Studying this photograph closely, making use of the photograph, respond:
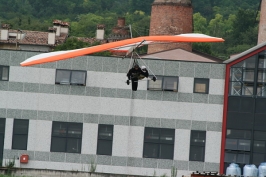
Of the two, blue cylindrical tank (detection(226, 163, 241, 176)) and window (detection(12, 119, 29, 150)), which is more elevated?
window (detection(12, 119, 29, 150))

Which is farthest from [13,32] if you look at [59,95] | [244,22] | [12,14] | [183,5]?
[12,14]

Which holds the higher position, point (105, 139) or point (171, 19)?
point (171, 19)

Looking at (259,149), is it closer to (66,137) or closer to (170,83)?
(170,83)

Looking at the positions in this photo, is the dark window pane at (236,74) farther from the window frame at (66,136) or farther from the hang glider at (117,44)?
the hang glider at (117,44)

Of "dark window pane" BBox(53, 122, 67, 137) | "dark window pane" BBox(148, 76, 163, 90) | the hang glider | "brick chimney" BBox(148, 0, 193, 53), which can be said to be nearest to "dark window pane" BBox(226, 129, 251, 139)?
"dark window pane" BBox(148, 76, 163, 90)

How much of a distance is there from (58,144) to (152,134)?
407 centimetres

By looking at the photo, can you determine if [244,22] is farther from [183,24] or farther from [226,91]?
[226,91]

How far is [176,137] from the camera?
4184cm

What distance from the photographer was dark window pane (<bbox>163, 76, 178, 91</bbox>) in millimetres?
42344

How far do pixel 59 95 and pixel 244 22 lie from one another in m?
127

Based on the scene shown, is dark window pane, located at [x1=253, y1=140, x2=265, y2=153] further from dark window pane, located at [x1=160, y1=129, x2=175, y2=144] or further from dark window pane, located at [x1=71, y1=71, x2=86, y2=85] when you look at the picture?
dark window pane, located at [x1=71, y1=71, x2=86, y2=85]

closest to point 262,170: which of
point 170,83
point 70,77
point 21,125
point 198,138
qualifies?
point 198,138

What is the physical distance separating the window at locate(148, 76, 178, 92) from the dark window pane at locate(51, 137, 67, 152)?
4.43 meters

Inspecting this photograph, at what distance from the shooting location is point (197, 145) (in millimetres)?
41688
